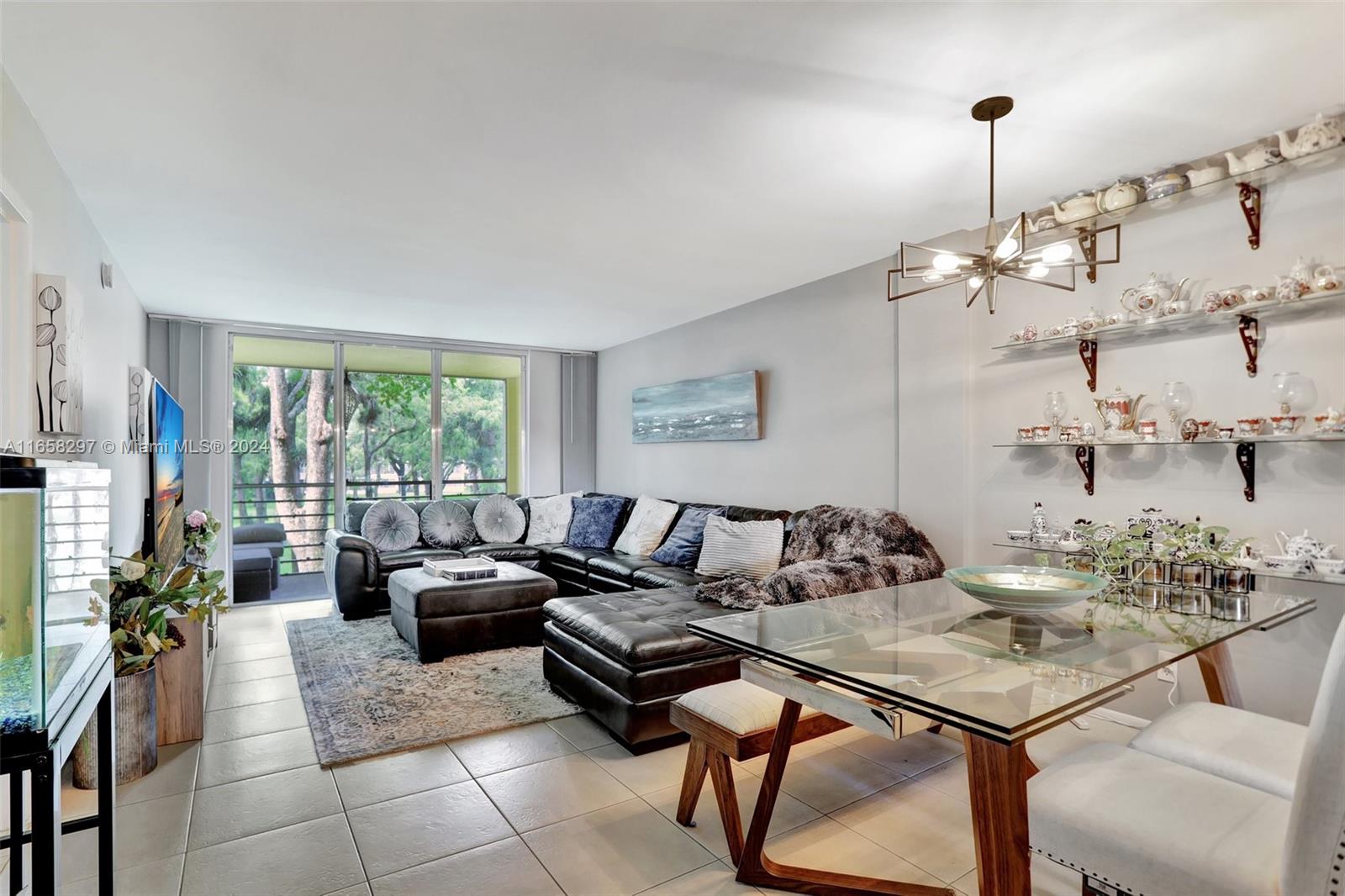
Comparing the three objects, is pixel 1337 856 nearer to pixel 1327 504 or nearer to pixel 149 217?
pixel 1327 504

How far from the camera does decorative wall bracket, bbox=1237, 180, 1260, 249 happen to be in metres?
2.54

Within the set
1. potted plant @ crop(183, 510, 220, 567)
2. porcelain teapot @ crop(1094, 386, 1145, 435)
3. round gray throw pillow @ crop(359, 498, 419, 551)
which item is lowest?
round gray throw pillow @ crop(359, 498, 419, 551)

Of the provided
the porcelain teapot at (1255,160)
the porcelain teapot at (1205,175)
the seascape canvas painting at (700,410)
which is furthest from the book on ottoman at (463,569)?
the porcelain teapot at (1255,160)

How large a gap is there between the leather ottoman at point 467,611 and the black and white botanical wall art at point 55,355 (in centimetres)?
192

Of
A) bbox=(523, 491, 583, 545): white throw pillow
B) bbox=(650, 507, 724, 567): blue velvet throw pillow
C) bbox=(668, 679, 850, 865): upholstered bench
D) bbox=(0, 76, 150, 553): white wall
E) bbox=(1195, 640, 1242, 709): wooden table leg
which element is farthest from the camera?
bbox=(523, 491, 583, 545): white throw pillow

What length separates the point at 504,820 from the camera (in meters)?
2.20

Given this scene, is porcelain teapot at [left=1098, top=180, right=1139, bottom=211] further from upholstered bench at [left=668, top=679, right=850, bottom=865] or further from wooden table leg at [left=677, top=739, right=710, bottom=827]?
wooden table leg at [left=677, top=739, right=710, bottom=827]

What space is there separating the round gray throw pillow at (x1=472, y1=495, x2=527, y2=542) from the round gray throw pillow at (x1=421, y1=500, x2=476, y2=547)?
85mm

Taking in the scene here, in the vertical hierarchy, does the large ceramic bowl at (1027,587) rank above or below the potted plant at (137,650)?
above

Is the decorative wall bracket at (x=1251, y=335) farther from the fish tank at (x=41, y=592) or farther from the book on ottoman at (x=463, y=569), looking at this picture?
the book on ottoman at (x=463, y=569)

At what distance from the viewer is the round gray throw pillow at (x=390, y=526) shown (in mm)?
5438

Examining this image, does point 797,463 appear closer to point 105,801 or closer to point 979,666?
point 979,666

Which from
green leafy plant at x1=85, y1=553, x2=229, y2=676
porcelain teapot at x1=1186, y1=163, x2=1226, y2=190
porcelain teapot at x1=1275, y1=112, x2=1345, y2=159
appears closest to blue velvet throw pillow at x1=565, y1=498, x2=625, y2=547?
green leafy plant at x1=85, y1=553, x2=229, y2=676

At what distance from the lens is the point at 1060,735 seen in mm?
2756
